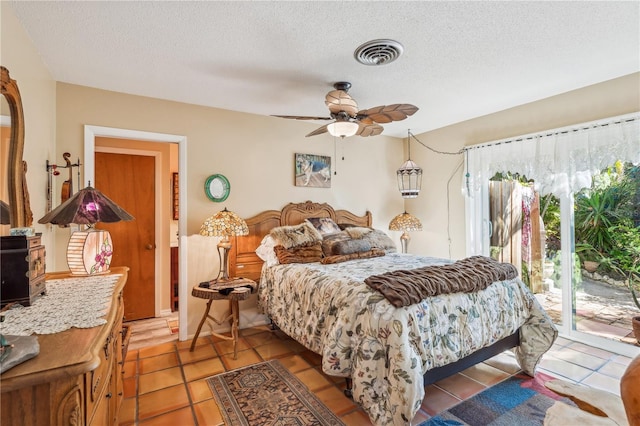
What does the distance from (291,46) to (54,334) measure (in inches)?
83.3

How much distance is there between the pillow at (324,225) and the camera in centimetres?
367

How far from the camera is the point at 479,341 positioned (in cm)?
214

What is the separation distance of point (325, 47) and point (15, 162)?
196 centimetres

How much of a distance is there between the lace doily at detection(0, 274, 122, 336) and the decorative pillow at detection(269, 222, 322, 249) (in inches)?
68.3

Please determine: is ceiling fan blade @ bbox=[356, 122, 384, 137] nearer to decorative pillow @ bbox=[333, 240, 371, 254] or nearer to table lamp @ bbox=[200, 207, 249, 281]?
decorative pillow @ bbox=[333, 240, 371, 254]

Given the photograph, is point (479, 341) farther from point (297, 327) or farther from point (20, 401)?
point (20, 401)

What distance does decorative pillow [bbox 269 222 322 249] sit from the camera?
10.5 feet

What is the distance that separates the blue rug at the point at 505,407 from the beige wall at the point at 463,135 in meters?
2.08

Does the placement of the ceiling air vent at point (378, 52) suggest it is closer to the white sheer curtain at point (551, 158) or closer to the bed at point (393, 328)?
the bed at point (393, 328)

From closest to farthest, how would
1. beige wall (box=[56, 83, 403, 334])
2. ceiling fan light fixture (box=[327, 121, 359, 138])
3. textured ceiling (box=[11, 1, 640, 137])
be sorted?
textured ceiling (box=[11, 1, 640, 137])
ceiling fan light fixture (box=[327, 121, 359, 138])
beige wall (box=[56, 83, 403, 334])

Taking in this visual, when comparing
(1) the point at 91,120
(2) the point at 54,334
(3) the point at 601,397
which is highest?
(1) the point at 91,120

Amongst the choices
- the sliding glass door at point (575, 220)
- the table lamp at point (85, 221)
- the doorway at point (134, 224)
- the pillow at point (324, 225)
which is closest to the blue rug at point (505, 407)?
the sliding glass door at point (575, 220)

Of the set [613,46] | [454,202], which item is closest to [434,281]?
[613,46]

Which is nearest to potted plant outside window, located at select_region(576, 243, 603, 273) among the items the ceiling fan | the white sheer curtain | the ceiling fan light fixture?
the white sheer curtain
